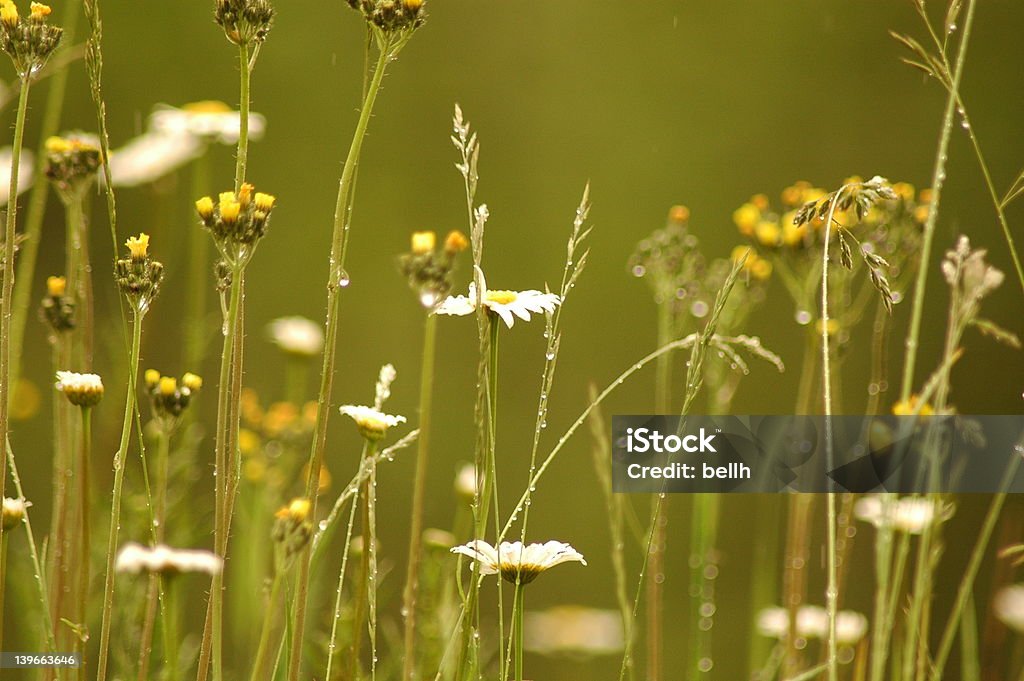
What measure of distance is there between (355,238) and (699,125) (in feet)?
3.41

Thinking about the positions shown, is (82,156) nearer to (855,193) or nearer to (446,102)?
(855,193)

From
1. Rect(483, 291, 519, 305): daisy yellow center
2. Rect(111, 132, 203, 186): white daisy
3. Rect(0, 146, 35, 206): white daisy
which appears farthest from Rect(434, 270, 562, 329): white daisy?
Rect(111, 132, 203, 186): white daisy

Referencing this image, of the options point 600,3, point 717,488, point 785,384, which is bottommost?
point 717,488

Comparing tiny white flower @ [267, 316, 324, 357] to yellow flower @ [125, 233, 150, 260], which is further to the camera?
tiny white flower @ [267, 316, 324, 357]

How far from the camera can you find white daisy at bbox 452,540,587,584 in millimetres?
575

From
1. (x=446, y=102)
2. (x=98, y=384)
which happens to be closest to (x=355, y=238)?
(x=446, y=102)

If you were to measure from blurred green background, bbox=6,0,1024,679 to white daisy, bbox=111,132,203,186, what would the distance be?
115 cm

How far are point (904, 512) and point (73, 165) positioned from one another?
0.86m

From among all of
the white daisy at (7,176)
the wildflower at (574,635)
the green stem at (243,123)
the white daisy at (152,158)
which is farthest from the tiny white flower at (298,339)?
the green stem at (243,123)

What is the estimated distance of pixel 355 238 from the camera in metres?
2.69

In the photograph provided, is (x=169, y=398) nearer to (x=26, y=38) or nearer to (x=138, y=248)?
(x=138, y=248)

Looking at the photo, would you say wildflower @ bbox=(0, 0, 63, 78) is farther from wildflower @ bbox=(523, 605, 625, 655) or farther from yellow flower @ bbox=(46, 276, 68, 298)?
wildflower @ bbox=(523, 605, 625, 655)

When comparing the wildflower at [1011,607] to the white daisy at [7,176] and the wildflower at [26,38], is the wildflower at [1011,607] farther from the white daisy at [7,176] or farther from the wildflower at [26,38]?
the white daisy at [7,176]

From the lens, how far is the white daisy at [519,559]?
0.57m
